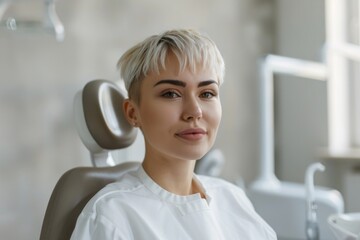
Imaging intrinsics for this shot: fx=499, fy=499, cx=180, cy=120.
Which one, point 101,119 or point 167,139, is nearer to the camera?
point 167,139

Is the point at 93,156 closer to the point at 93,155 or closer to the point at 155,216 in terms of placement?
the point at 93,155

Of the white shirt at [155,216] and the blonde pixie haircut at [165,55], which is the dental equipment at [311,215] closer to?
the white shirt at [155,216]

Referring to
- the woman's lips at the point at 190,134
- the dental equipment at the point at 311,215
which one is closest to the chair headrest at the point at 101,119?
the woman's lips at the point at 190,134

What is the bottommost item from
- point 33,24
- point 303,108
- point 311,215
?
point 311,215

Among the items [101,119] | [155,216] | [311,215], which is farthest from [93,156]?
[311,215]

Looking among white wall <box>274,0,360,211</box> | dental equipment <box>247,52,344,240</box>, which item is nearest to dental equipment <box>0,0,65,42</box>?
dental equipment <box>247,52,344,240</box>

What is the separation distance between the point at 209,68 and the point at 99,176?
351 mm

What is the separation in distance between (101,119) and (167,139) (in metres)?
0.19

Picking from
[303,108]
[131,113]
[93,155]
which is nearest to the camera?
[131,113]

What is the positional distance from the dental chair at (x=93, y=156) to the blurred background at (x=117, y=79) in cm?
29

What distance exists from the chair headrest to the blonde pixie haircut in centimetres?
9

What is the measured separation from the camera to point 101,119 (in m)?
1.12

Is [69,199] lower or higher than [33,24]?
lower

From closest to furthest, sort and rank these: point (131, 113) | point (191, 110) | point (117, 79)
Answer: point (191, 110) < point (131, 113) < point (117, 79)
